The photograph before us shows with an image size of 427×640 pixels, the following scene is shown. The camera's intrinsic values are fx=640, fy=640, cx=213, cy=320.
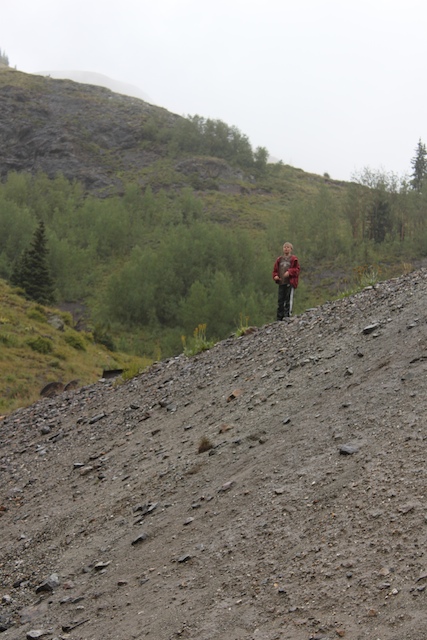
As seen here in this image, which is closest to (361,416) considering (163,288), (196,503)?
(196,503)

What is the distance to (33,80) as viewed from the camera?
Result: 11188 centimetres

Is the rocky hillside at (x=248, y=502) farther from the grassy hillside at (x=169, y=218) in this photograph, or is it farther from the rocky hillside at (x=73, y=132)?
the rocky hillside at (x=73, y=132)

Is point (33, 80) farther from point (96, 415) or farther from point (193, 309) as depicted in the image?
point (96, 415)

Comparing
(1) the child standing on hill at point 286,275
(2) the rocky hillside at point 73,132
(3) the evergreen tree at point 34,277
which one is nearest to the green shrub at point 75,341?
(3) the evergreen tree at point 34,277

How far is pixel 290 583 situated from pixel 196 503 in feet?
5.86

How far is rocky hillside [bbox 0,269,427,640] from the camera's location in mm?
3973

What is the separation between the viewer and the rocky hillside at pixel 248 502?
397 centimetres

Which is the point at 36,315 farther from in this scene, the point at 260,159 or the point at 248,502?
the point at 260,159

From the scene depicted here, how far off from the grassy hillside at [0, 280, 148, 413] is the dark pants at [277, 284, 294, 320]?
18.7 feet

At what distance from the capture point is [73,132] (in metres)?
97.5

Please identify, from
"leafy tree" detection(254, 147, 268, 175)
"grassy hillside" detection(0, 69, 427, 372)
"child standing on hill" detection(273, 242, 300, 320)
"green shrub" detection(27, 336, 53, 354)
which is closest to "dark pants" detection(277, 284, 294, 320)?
"child standing on hill" detection(273, 242, 300, 320)

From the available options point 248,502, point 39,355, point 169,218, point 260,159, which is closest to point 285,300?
point 248,502

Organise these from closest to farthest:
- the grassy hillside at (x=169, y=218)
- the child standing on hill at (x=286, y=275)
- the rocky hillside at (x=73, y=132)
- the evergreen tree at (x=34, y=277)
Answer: the child standing on hill at (x=286, y=275) → the evergreen tree at (x=34, y=277) → the grassy hillside at (x=169, y=218) → the rocky hillside at (x=73, y=132)

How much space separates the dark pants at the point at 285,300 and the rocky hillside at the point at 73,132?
248ft
